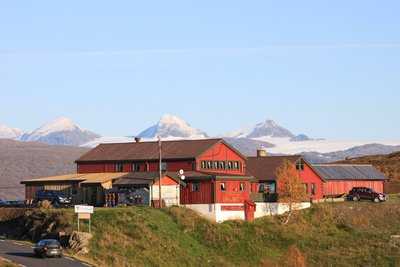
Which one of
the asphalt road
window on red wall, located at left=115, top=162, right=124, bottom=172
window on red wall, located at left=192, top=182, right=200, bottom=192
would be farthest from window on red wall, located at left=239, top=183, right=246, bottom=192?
the asphalt road

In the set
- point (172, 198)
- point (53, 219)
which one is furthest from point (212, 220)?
point (53, 219)

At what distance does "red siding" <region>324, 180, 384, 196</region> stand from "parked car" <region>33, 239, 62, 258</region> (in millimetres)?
54811

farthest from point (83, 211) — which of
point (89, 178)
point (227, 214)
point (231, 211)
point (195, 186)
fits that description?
point (89, 178)

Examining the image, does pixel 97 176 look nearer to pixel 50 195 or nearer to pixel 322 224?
pixel 50 195

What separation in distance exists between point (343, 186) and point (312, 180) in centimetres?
929

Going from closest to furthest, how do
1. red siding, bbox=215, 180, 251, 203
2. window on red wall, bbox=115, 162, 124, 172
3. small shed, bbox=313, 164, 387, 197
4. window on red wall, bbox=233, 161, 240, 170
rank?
red siding, bbox=215, 180, 251, 203 < window on red wall, bbox=115, 162, 124, 172 < window on red wall, bbox=233, 161, 240, 170 < small shed, bbox=313, 164, 387, 197

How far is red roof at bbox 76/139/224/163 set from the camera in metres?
104

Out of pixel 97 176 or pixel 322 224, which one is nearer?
pixel 322 224

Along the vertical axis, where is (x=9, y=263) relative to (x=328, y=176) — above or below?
below

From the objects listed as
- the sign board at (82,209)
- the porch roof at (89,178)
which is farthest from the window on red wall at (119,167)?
the sign board at (82,209)

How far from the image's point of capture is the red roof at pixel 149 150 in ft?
342

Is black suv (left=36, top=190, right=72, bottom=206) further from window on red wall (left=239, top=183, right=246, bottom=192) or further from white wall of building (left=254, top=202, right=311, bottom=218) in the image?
white wall of building (left=254, top=202, right=311, bottom=218)

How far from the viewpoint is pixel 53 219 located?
3236 inches

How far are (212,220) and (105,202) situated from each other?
1200cm
